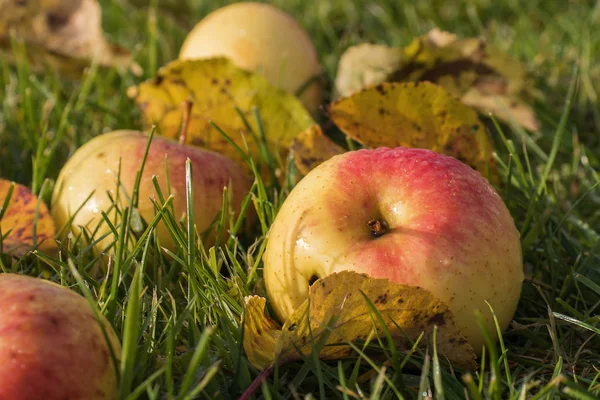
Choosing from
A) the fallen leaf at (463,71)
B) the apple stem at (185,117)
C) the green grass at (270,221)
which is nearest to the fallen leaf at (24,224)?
the green grass at (270,221)

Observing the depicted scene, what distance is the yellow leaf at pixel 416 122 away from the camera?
1650 millimetres

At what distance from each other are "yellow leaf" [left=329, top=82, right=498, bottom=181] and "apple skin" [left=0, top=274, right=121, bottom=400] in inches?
32.6

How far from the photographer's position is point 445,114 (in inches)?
65.6

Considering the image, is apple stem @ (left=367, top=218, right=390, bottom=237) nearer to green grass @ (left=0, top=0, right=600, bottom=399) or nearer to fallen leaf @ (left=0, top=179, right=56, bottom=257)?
green grass @ (left=0, top=0, right=600, bottom=399)

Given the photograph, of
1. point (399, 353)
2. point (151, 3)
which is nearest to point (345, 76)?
point (399, 353)

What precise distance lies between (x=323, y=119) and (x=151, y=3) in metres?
1.27

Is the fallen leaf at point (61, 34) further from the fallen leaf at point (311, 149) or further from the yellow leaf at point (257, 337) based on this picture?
the yellow leaf at point (257, 337)

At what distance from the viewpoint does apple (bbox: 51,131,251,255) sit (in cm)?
153

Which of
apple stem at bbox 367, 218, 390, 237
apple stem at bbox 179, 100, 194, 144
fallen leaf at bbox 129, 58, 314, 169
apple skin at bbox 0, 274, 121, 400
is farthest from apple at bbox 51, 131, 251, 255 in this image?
apple skin at bbox 0, 274, 121, 400

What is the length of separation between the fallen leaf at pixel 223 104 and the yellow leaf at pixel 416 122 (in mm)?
225

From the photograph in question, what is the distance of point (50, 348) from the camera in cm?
93

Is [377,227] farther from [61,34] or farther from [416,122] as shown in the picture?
[61,34]

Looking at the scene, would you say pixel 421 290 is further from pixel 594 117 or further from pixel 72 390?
pixel 594 117

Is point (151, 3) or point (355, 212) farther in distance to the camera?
point (151, 3)
